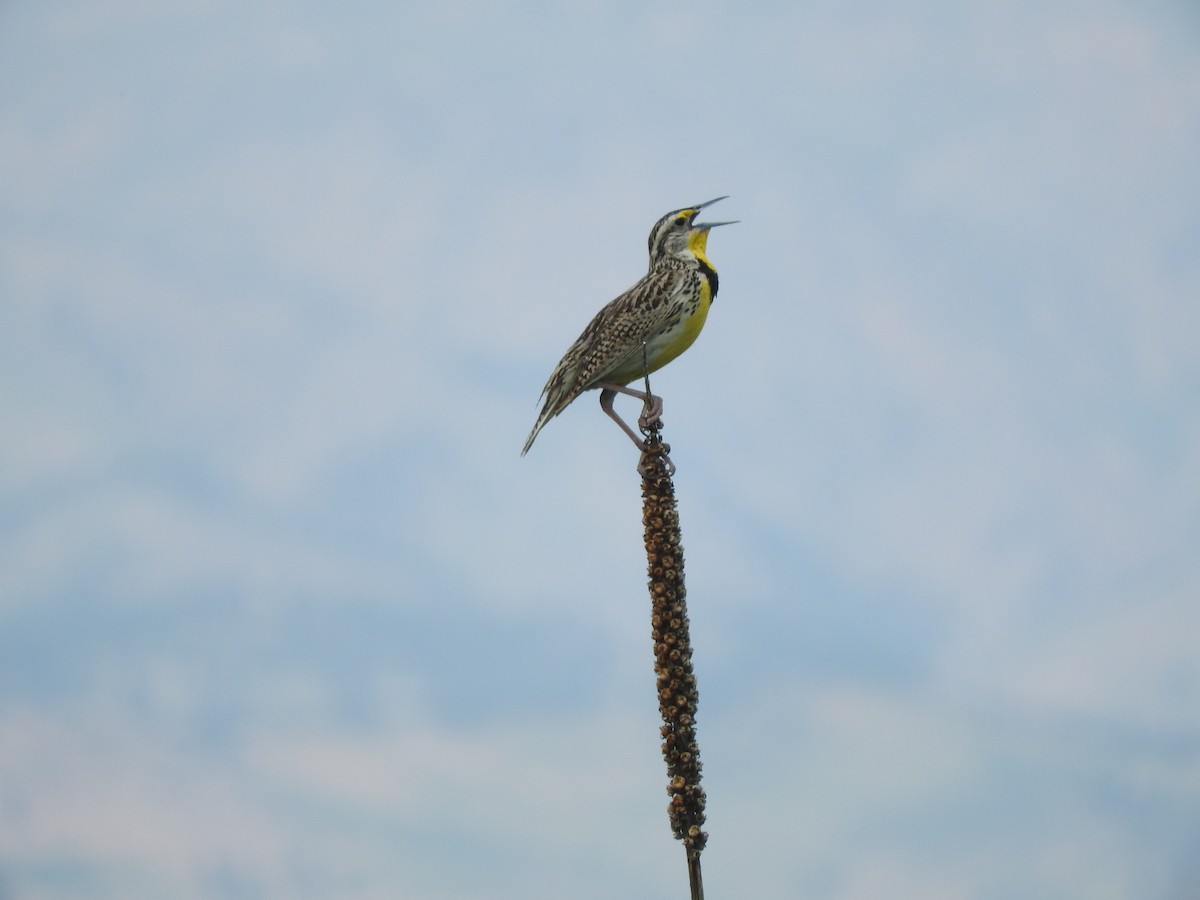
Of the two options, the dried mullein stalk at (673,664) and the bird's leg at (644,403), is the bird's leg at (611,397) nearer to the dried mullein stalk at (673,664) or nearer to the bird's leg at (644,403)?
the bird's leg at (644,403)

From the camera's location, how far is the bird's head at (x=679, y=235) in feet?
39.8

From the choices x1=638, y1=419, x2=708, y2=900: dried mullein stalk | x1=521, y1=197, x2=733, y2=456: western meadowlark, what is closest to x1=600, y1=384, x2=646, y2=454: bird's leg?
x1=521, y1=197, x2=733, y2=456: western meadowlark

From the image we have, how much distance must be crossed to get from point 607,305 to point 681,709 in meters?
5.41

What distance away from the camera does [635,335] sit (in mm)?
11133

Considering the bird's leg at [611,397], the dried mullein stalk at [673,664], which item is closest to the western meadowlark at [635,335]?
the bird's leg at [611,397]

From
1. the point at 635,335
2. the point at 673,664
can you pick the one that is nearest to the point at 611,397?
the point at 635,335

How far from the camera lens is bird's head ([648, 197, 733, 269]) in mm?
12133

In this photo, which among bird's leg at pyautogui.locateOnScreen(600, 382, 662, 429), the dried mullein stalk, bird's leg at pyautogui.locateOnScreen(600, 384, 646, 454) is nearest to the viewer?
the dried mullein stalk

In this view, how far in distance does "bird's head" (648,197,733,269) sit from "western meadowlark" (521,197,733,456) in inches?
5.2

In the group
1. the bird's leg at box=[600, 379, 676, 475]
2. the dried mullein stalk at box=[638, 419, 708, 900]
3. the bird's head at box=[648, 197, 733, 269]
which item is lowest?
the dried mullein stalk at box=[638, 419, 708, 900]

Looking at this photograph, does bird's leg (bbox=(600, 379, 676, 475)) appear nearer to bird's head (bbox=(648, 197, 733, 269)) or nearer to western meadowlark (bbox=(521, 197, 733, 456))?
western meadowlark (bbox=(521, 197, 733, 456))

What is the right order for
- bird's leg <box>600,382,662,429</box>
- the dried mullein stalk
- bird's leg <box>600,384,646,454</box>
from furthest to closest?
1. bird's leg <box>600,384,646,454</box>
2. bird's leg <box>600,382,662,429</box>
3. the dried mullein stalk

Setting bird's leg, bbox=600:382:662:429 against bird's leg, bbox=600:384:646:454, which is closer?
bird's leg, bbox=600:382:662:429

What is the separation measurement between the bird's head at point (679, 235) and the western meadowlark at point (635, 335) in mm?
132
